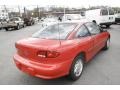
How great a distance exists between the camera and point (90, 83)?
4512 millimetres

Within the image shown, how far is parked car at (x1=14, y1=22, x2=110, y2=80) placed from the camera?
4047 millimetres

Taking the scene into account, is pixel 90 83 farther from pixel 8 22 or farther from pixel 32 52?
pixel 8 22

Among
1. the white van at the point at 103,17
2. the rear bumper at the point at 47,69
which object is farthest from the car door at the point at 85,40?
the white van at the point at 103,17

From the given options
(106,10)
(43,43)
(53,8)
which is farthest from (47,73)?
(53,8)

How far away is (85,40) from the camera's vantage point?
501 cm

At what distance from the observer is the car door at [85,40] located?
15.8ft

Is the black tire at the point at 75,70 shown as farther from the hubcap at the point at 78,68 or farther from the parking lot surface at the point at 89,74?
the parking lot surface at the point at 89,74

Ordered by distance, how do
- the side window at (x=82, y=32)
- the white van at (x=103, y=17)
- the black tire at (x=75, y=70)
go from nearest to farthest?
the black tire at (x=75, y=70) < the side window at (x=82, y=32) < the white van at (x=103, y=17)

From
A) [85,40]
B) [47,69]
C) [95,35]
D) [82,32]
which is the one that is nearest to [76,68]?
[85,40]

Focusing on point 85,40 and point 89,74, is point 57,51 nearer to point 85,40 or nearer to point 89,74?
point 85,40

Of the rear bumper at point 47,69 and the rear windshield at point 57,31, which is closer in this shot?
the rear bumper at point 47,69

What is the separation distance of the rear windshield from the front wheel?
679mm

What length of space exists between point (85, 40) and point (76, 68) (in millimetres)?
847
